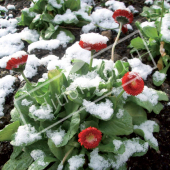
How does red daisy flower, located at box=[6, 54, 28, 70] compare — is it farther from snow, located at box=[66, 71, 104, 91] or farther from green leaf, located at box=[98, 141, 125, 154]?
green leaf, located at box=[98, 141, 125, 154]

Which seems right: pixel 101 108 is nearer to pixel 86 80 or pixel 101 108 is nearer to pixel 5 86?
pixel 86 80

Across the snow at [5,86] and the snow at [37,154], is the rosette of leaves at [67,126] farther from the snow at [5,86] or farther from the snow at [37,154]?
the snow at [5,86]

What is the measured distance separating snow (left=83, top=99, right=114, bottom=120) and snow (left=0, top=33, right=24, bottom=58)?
163 centimetres

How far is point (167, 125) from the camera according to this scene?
1.87m

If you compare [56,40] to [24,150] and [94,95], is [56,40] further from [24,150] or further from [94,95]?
[24,150]

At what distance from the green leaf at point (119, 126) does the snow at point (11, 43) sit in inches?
69.5

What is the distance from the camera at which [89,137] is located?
123cm

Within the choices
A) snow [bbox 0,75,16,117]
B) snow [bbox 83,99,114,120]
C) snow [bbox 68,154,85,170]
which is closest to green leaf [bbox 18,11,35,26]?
snow [bbox 0,75,16,117]

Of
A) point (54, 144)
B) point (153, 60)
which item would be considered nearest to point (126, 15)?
point (153, 60)

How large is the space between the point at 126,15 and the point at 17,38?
1539 mm

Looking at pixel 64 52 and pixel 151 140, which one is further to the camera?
pixel 64 52

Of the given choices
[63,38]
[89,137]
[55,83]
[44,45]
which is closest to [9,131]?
[55,83]

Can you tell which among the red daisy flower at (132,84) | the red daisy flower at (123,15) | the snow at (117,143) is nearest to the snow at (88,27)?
the red daisy flower at (123,15)

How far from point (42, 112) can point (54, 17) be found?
173 centimetres
